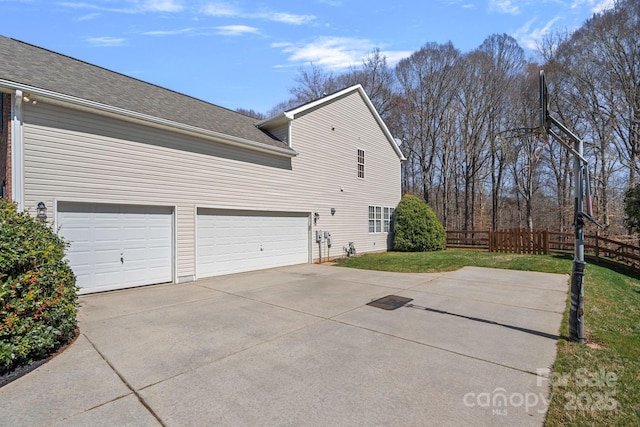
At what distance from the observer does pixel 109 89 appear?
26.0 feet

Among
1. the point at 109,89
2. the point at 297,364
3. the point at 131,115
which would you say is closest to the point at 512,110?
the point at 131,115

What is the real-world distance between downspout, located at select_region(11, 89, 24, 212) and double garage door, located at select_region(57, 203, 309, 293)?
72cm

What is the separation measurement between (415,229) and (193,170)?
11029 millimetres

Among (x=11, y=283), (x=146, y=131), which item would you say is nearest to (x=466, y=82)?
(x=146, y=131)

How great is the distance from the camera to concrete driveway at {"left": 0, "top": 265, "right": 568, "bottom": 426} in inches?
101

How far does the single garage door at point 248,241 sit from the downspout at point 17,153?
3.67m

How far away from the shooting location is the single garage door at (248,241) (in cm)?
881

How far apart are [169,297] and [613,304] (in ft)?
30.1

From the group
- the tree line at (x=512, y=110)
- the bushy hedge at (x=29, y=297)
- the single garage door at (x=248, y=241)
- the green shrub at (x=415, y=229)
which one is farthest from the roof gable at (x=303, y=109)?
the bushy hedge at (x=29, y=297)

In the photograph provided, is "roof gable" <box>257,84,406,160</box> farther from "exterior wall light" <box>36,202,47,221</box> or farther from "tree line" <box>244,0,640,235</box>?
"tree line" <box>244,0,640,235</box>

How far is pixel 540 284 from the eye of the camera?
7.59m

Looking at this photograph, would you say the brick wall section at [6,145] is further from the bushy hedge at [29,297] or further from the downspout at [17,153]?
the bushy hedge at [29,297]

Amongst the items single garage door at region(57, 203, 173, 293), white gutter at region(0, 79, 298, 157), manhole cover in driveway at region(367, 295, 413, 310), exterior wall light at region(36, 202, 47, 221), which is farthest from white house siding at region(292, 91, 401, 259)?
exterior wall light at region(36, 202, 47, 221)

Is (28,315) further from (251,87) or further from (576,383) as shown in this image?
(251,87)
